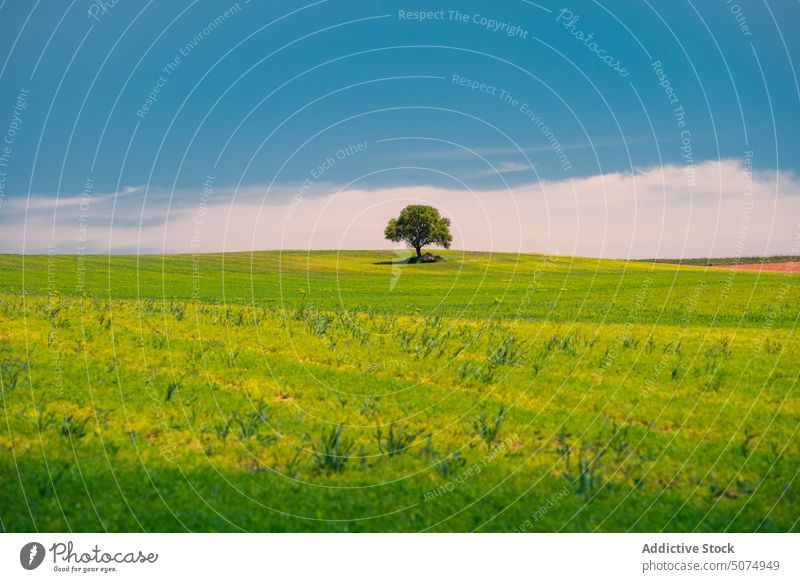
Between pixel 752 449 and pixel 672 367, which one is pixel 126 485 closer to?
pixel 752 449

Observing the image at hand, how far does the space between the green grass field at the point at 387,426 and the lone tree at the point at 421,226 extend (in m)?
93.3

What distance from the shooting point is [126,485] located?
9.77 metres

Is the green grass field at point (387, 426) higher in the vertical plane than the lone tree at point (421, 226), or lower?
lower

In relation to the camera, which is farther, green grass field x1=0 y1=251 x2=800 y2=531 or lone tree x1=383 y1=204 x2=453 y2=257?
lone tree x1=383 y1=204 x2=453 y2=257

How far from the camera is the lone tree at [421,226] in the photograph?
11675cm

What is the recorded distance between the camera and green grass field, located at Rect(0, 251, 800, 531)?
915cm

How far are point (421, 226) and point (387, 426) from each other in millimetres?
106316

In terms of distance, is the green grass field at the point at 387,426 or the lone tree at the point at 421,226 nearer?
the green grass field at the point at 387,426

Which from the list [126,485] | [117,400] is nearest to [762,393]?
[126,485]

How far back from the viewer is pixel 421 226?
118 meters

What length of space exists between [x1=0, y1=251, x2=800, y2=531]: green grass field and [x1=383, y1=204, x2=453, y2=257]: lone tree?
9333 centimetres

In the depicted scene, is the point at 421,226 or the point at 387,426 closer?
the point at 387,426

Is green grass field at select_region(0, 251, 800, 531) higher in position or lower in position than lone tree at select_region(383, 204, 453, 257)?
lower

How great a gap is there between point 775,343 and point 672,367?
698cm
